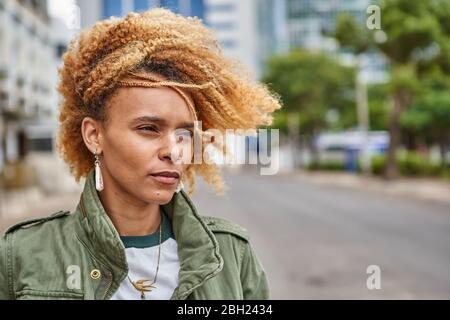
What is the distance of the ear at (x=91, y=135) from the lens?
1.24 m

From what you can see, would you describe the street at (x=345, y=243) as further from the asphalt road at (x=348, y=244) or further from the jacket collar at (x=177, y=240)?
the jacket collar at (x=177, y=240)

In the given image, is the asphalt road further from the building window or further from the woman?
the building window

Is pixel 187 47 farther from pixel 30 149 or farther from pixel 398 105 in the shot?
pixel 398 105

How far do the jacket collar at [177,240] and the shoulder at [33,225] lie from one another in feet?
0.18

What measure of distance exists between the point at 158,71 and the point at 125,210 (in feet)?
0.92

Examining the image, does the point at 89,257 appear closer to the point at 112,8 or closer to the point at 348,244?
the point at 112,8

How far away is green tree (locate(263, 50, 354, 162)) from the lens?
34.0 metres

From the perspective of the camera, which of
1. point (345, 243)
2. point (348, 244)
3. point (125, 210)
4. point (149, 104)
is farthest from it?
point (345, 243)

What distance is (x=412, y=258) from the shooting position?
26.7 ft

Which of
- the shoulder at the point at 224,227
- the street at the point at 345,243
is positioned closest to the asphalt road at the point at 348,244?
the street at the point at 345,243

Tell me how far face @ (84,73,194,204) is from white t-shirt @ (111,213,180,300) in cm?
12

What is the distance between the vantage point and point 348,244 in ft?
30.7

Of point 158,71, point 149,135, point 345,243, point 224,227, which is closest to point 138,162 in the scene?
point 149,135
